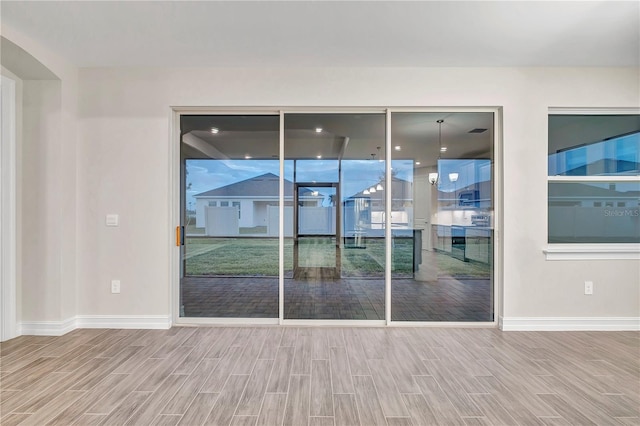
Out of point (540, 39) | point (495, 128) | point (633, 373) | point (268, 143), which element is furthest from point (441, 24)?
point (633, 373)

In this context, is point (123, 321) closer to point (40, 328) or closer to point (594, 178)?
point (40, 328)

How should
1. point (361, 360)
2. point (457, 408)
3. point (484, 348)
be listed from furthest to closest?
point (484, 348), point (361, 360), point (457, 408)

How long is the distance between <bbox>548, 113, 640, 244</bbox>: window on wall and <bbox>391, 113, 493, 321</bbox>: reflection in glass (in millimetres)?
733

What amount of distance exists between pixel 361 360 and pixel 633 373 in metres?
2.13

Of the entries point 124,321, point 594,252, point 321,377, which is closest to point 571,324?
point 594,252

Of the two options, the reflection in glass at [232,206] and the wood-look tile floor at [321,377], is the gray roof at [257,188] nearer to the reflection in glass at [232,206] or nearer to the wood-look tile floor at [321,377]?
the reflection in glass at [232,206]

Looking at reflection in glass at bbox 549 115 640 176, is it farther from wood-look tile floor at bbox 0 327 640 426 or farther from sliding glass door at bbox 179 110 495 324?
wood-look tile floor at bbox 0 327 640 426

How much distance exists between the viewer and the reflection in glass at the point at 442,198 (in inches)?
136

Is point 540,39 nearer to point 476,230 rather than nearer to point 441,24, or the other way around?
point 441,24

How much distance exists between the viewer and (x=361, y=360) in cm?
265

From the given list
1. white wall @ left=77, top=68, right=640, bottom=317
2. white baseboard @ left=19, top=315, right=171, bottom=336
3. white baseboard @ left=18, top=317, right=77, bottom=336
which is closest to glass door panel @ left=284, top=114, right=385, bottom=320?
white wall @ left=77, top=68, right=640, bottom=317

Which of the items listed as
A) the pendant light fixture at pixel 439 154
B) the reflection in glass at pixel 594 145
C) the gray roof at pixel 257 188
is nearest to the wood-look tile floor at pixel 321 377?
the gray roof at pixel 257 188

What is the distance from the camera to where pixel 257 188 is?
3.50 metres

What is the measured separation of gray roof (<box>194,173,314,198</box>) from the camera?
3.48 metres
